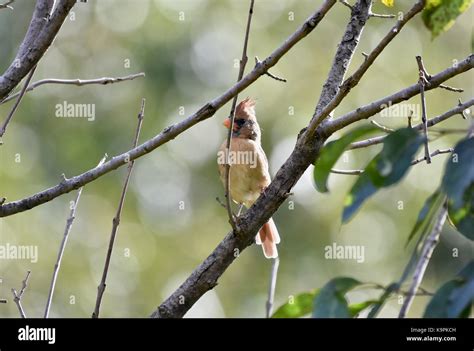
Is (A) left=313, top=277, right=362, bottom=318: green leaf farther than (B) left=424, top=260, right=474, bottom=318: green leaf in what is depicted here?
Yes

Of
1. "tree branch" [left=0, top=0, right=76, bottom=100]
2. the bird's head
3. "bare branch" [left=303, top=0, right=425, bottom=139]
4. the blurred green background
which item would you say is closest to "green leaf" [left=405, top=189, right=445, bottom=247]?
"bare branch" [left=303, top=0, right=425, bottom=139]

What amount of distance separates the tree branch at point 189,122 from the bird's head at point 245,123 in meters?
3.03

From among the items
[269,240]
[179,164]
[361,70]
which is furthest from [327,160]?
[179,164]

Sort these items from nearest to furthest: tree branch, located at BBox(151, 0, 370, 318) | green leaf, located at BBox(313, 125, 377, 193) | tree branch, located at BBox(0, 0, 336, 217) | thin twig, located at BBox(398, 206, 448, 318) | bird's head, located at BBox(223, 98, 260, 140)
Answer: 1. thin twig, located at BBox(398, 206, 448, 318)
2. green leaf, located at BBox(313, 125, 377, 193)
3. tree branch, located at BBox(0, 0, 336, 217)
4. tree branch, located at BBox(151, 0, 370, 318)
5. bird's head, located at BBox(223, 98, 260, 140)

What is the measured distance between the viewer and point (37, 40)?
239 centimetres

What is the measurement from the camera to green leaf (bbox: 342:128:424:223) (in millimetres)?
1464

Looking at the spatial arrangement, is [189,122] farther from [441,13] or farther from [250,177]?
[250,177]

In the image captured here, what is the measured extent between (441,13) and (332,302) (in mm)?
603

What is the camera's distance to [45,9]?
8.23 feet

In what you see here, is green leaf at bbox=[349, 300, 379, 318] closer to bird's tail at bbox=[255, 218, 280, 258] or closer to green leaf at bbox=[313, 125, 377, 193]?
green leaf at bbox=[313, 125, 377, 193]

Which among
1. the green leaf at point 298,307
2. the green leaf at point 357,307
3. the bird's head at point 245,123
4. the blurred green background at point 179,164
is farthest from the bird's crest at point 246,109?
the green leaf at point 357,307

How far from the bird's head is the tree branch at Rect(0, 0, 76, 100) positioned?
2955 mm
